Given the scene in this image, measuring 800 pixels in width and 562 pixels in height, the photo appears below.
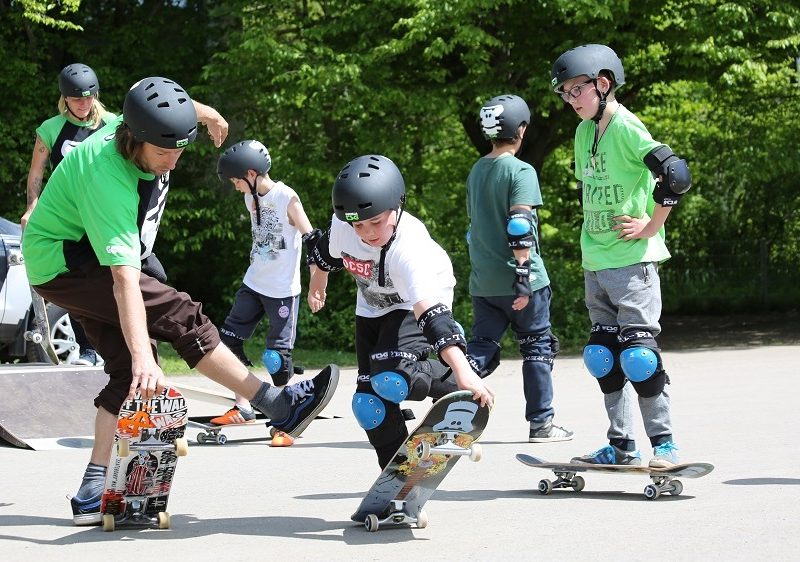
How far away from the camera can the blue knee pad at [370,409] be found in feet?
16.6

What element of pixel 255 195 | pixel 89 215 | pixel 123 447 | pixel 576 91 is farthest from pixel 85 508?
pixel 255 195

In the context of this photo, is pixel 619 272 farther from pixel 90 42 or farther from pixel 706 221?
pixel 706 221

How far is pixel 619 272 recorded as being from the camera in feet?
19.2

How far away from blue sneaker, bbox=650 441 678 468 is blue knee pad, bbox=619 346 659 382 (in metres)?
0.32

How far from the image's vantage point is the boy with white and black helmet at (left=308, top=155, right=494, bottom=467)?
15.6ft

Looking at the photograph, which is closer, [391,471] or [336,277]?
[391,471]

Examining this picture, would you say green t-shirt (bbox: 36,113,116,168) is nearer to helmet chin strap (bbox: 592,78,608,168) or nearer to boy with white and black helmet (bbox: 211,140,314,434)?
boy with white and black helmet (bbox: 211,140,314,434)

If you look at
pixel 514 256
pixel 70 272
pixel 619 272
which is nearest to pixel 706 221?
pixel 514 256

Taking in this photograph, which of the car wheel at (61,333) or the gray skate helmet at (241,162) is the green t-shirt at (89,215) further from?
the car wheel at (61,333)

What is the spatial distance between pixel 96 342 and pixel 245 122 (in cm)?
1368

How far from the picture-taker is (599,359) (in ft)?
19.3

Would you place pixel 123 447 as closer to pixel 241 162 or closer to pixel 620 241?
pixel 620 241

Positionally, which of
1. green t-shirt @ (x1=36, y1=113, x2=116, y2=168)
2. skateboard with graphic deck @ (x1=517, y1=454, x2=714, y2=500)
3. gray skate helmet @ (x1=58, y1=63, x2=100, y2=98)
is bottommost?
skateboard with graphic deck @ (x1=517, y1=454, x2=714, y2=500)

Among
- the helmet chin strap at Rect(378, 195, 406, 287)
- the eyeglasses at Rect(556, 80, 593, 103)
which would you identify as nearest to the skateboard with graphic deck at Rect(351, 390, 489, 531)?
the helmet chin strap at Rect(378, 195, 406, 287)
